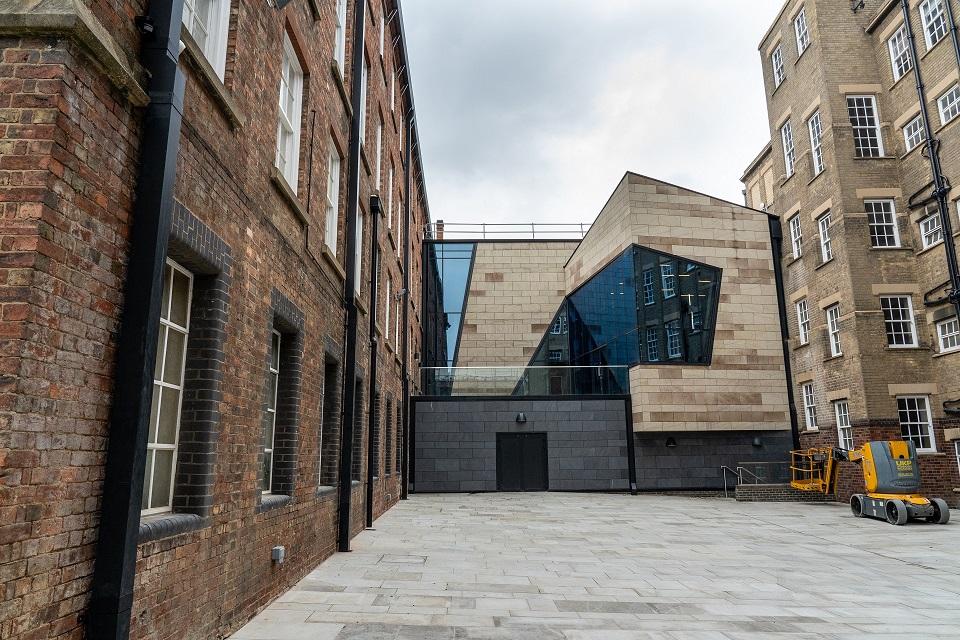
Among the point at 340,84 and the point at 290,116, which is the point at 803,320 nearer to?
the point at 340,84

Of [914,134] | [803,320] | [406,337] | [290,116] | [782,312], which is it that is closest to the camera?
[290,116]

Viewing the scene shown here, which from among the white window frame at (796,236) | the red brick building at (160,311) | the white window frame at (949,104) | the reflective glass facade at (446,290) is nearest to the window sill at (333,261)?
the red brick building at (160,311)

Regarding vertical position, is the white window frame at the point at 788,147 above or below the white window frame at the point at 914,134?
above

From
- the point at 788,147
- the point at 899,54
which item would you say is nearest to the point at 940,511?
the point at 899,54

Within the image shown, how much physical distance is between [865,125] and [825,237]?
382cm

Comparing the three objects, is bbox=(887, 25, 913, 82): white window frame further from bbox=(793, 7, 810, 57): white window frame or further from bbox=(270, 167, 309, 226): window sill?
bbox=(270, 167, 309, 226): window sill

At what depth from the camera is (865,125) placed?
20500 millimetres

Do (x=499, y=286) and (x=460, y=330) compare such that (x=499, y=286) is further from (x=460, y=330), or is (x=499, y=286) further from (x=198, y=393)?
(x=198, y=393)

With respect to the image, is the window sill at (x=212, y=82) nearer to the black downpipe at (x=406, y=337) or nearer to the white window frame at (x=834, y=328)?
the black downpipe at (x=406, y=337)

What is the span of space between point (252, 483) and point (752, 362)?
2078 centimetres

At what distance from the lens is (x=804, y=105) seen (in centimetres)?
2244

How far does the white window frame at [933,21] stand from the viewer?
59.2ft

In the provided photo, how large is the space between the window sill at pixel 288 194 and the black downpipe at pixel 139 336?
238cm

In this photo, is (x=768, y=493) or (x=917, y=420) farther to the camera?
(x=768, y=493)
